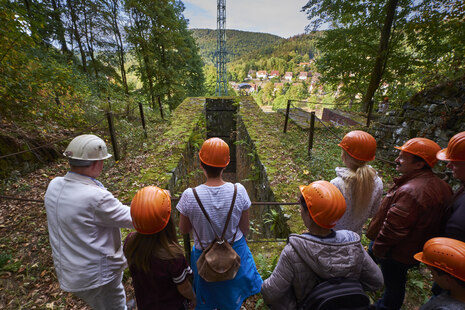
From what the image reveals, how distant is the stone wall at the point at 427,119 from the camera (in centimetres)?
405

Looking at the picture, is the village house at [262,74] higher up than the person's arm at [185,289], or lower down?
higher up

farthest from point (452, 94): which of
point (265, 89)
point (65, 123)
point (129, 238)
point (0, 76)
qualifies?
point (265, 89)

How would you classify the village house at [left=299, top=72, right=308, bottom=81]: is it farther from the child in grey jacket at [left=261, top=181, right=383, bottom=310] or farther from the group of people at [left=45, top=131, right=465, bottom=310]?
the child in grey jacket at [left=261, top=181, right=383, bottom=310]

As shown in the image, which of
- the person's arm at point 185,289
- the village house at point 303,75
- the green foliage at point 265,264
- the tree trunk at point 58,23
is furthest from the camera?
the village house at point 303,75

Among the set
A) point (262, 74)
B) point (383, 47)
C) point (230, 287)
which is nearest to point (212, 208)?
point (230, 287)

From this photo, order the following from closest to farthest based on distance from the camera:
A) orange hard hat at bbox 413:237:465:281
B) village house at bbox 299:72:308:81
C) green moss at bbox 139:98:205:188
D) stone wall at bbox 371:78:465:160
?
orange hard hat at bbox 413:237:465:281 → stone wall at bbox 371:78:465:160 → green moss at bbox 139:98:205:188 → village house at bbox 299:72:308:81

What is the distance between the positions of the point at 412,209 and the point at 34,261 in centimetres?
474

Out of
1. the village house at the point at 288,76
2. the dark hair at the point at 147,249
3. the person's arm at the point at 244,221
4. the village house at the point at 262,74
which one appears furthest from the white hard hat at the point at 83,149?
the village house at the point at 262,74

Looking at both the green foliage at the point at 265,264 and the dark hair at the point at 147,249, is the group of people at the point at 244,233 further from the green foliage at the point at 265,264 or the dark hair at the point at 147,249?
the green foliage at the point at 265,264

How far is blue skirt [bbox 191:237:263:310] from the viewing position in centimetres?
186

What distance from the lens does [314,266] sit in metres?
1.25

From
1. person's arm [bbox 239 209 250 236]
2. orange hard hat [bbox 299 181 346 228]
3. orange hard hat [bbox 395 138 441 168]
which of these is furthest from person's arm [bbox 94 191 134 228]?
orange hard hat [bbox 395 138 441 168]

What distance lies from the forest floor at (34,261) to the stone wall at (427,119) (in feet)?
10.4

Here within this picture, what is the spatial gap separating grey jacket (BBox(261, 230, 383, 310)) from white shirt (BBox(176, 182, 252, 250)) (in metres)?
0.55
